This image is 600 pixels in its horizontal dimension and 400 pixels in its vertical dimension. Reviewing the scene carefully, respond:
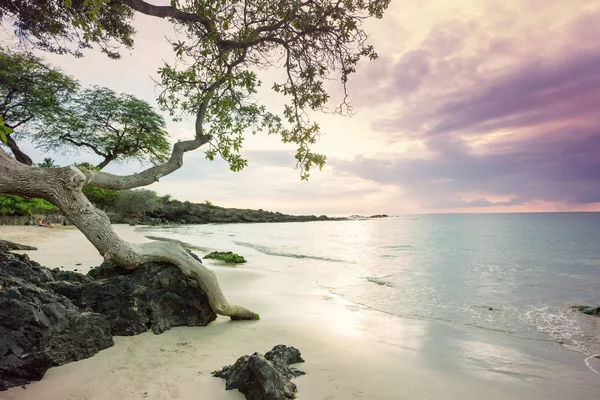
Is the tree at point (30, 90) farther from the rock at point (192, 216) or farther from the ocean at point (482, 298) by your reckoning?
the rock at point (192, 216)

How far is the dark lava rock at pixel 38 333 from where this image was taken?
3.43 m

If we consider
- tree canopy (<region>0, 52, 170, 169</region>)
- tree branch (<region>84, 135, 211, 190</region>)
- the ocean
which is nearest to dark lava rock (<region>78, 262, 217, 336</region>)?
tree branch (<region>84, 135, 211, 190</region>)

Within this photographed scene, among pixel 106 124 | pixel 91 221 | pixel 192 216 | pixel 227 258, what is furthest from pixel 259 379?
pixel 192 216

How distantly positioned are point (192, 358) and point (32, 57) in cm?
2243

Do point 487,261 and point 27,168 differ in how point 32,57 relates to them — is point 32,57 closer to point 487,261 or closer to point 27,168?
point 27,168

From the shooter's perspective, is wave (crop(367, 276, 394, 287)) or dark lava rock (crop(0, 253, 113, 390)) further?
wave (crop(367, 276, 394, 287))

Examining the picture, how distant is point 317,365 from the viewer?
4402 mm

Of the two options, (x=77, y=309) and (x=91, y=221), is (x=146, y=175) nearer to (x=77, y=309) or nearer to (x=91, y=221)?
(x=91, y=221)

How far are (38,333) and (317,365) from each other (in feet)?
11.2

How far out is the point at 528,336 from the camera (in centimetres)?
671

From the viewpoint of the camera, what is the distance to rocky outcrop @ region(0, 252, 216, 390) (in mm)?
3531

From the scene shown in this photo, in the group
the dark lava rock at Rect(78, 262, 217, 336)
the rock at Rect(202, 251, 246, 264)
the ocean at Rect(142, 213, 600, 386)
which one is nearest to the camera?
the dark lava rock at Rect(78, 262, 217, 336)

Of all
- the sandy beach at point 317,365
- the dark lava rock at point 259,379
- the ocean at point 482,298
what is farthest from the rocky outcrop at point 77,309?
the ocean at point 482,298

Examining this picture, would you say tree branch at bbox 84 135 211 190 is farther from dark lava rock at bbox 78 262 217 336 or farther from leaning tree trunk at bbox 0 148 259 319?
dark lava rock at bbox 78 262 217 336
